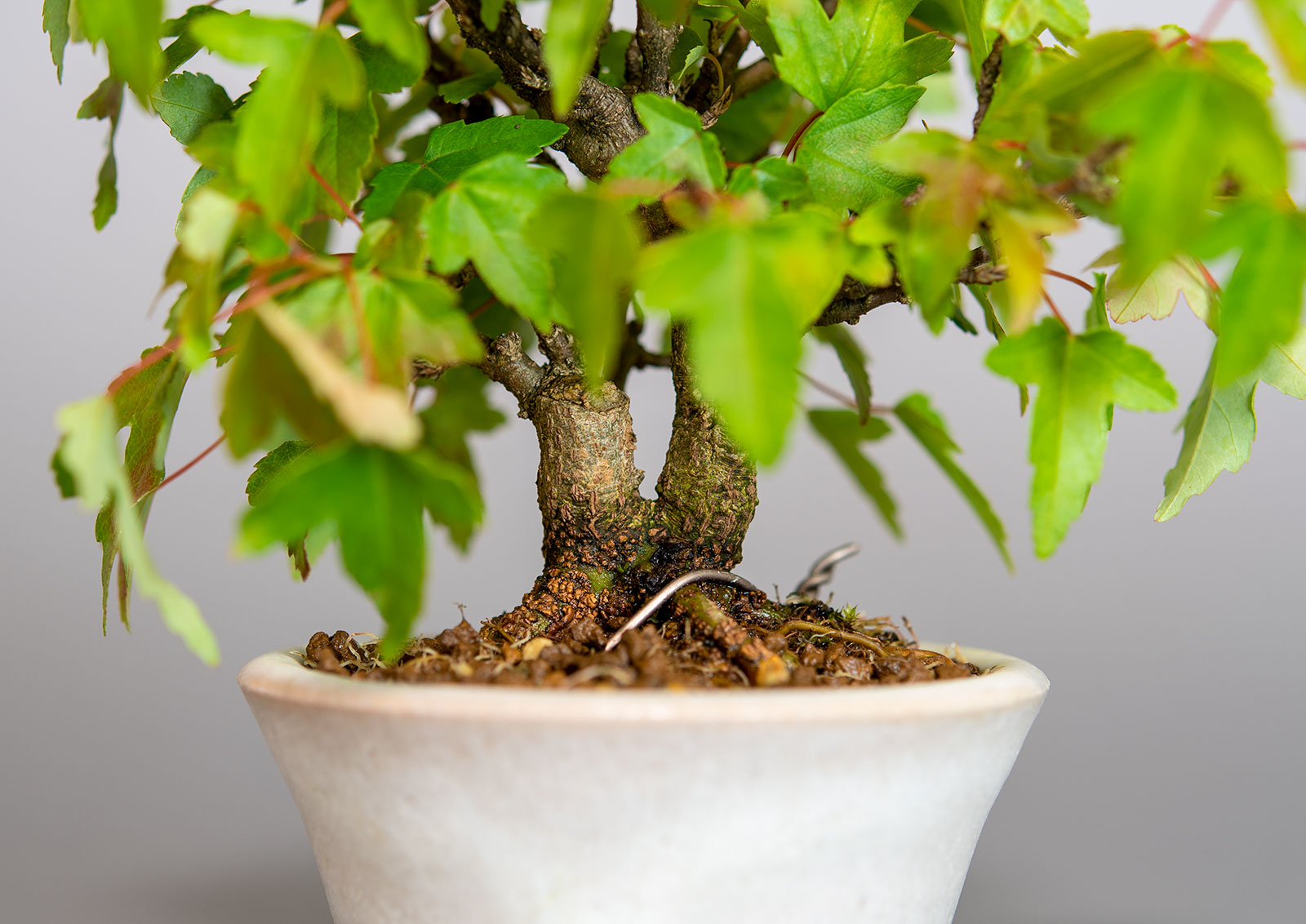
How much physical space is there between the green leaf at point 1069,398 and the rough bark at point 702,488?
0.79 ft

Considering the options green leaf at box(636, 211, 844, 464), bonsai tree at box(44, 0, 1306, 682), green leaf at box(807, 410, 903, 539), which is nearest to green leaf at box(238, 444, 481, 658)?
bonsai tree at box(44, 0, 1306, 682)

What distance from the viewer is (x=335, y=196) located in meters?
0.51

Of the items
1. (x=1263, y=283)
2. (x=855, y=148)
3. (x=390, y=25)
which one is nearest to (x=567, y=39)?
(x=390, y=25)

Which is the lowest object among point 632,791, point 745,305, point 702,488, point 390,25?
point 632,791

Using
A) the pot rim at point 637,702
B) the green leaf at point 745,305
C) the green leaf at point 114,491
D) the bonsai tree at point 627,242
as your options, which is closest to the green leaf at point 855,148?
the bonsai tree at point 627,242

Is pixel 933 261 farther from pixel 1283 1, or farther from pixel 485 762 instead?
pixel 485 762

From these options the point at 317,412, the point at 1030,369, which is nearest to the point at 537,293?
the point at 317,412

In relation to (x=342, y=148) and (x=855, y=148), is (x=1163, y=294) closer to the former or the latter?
(x=855, y=148)

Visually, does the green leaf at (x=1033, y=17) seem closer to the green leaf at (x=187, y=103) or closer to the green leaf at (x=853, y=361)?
the green leaf at (x=853, y=361)

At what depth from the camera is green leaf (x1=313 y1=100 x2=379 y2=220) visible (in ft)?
1.81

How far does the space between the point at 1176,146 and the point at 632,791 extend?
327mm

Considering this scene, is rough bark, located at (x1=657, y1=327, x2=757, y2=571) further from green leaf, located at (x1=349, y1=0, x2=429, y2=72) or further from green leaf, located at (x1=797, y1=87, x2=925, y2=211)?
green leaf, located at (x1=349, y1=0, x2=429, y2=72)

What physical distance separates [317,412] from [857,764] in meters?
0.28

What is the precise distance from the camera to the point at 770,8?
54cm
